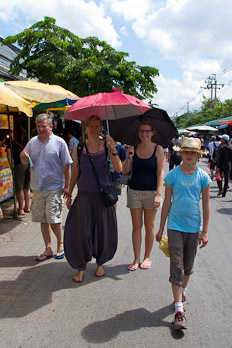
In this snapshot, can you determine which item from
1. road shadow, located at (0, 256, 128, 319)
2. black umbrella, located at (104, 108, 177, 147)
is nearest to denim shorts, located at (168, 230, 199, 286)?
road shadow, located at (0, 256, 128, 319)

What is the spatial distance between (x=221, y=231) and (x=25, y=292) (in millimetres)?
3886

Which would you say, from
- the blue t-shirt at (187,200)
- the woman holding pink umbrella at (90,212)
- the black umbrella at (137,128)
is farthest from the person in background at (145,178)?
the blue t-shirt at (187,200)

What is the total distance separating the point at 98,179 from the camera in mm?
3816

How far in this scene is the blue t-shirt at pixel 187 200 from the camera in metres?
3.09

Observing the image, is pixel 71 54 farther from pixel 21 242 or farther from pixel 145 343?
pixel 145 343

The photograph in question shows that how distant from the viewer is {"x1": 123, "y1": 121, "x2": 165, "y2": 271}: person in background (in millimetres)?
3979

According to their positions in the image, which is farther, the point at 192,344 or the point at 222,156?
the point at 222,156

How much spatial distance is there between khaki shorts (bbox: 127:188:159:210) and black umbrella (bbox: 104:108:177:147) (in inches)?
24.5

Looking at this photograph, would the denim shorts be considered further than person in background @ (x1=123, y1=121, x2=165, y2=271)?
No

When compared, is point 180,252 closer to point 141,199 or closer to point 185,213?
point 185,213

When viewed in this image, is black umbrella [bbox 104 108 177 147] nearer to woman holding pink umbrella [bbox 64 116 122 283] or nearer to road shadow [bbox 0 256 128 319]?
woman holding pink umbrella [bbox 64 116 122 283]

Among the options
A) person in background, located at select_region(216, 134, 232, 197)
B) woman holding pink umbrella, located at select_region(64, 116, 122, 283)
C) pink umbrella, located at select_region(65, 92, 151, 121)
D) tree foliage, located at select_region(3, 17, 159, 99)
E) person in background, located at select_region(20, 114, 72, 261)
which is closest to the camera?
pink umbrella, located at select_region(65, 92, 151, 121)

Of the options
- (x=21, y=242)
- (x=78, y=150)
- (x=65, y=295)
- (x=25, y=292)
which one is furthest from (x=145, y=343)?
(x=21, y=242)

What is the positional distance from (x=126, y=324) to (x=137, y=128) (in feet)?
7.34
